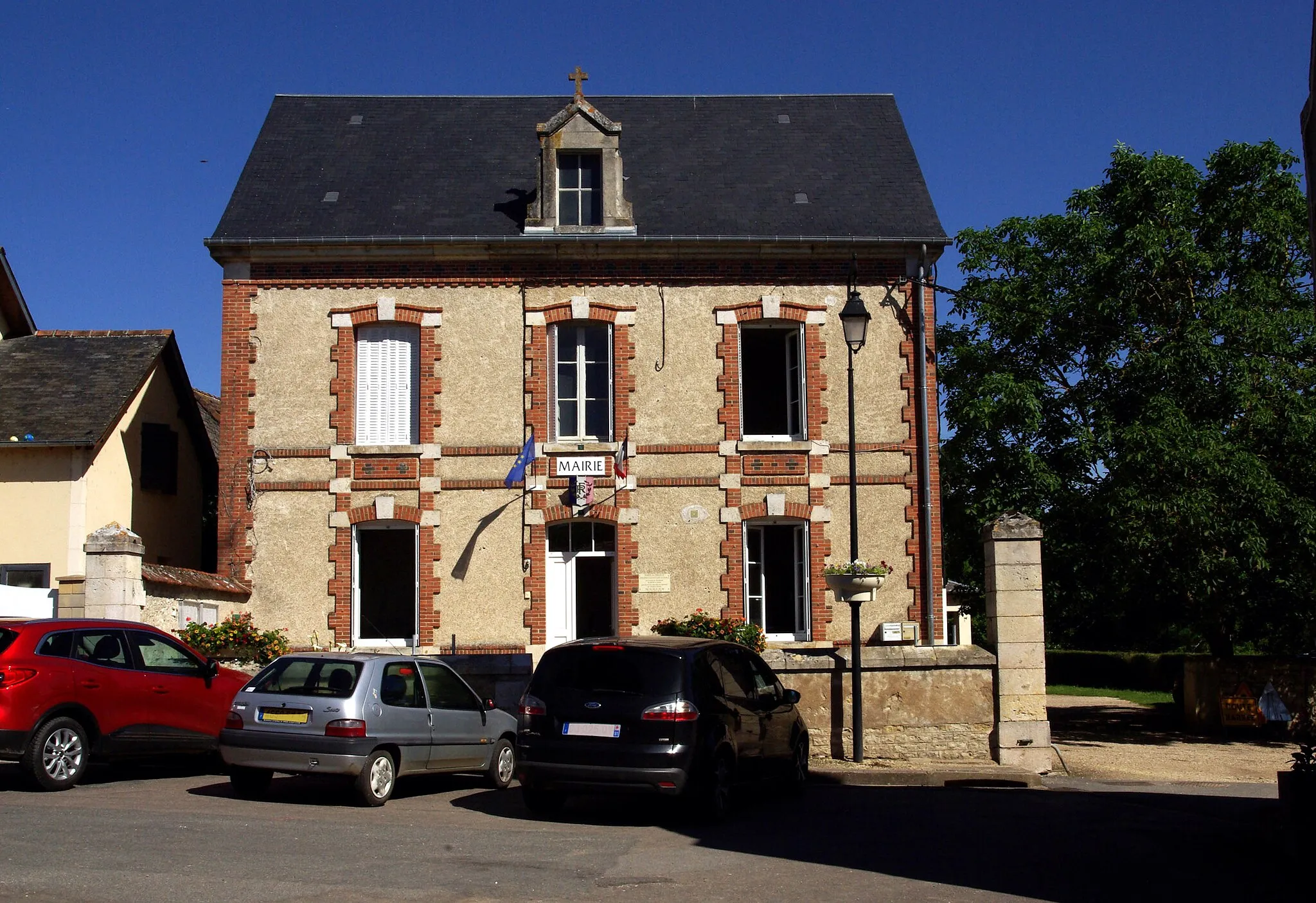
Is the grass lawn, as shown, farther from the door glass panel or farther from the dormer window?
the door glass panel

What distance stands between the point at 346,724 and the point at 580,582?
30.2 feet

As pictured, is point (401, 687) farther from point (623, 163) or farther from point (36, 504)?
point (623, 163)

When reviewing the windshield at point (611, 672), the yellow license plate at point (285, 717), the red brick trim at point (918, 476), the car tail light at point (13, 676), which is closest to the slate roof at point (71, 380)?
the car tail light at point (13, 676)

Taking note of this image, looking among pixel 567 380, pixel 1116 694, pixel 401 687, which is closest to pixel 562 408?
pixel 567 380

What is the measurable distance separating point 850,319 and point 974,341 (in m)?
7.07

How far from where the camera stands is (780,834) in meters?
10.0

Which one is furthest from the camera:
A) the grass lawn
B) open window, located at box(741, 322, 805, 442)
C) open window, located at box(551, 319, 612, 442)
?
the grass lawn

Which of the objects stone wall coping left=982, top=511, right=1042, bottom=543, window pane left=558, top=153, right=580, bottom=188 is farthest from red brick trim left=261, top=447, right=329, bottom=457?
stone wall coping left=982, top=511, right=1042, bottom=543

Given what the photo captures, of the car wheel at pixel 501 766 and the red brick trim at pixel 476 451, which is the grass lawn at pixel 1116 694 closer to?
the red brick trim at pixel 476 451

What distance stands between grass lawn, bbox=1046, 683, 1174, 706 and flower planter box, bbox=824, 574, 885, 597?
17.8 metres

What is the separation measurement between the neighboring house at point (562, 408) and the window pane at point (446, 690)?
20.4ft

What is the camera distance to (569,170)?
2036 centimetres

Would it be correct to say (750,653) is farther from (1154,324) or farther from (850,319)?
(1154,324)

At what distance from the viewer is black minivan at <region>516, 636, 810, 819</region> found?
34.1ft
